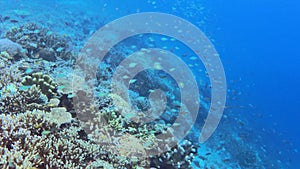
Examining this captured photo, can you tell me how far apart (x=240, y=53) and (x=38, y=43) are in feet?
254

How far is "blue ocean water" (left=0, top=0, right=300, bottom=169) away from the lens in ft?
52.7

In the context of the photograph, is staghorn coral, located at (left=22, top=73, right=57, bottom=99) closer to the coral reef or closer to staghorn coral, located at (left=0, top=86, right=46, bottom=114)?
staghorn coral, located at (left=0, top=86, right=46, bottom=114)

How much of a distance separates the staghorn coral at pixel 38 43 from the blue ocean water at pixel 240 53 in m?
0.84

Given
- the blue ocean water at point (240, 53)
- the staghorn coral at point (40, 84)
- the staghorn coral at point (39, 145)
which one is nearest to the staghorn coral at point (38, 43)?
the blue ocean water at point (240, 53)

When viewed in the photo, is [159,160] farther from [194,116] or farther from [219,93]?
[219,93]

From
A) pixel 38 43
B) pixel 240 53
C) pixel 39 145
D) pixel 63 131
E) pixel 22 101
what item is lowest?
pixel 39 145

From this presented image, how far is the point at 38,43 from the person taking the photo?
9.68m

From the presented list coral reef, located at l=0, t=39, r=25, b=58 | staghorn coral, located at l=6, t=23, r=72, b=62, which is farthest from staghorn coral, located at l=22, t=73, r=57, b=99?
staghorn coral, located at l=6, t=23, r=72, b=62

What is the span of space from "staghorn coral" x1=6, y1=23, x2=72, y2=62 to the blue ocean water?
2.76 ft

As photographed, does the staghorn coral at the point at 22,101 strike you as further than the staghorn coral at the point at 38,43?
No

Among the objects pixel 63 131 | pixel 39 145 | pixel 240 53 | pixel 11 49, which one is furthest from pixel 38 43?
pixel 240 53

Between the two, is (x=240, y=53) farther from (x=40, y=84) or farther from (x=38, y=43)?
(x=40, y=84)

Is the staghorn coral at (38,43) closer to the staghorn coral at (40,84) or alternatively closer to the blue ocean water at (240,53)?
the blue ocean water at (240,53)

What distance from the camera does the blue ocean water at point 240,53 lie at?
1606 cm
